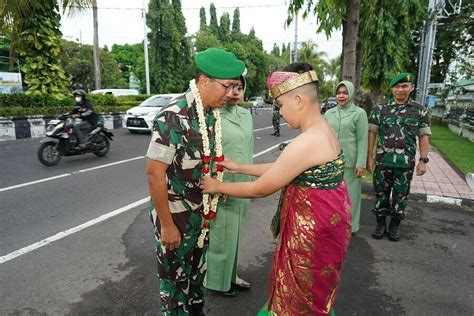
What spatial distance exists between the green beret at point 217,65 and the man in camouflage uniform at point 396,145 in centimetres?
258

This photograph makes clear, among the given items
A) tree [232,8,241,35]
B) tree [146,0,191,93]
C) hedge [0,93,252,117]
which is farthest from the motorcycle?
tree [232,8,241,35]

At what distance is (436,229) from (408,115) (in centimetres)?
164

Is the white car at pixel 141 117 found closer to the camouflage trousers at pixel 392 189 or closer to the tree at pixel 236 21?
the camouflage trousers at pixel 392 189

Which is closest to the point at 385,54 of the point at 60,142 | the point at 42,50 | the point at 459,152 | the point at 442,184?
the point at 459,152

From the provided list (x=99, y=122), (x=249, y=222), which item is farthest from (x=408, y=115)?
(x=99, y=122)

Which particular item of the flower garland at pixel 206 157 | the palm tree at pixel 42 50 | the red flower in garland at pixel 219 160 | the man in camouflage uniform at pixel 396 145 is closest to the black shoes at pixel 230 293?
the flower garland at pixel 206 157

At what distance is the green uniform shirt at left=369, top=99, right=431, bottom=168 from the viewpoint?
371 centimetres

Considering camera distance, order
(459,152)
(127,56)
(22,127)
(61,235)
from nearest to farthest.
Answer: (61,235) → (459,152) → (22,127) → (127,56)

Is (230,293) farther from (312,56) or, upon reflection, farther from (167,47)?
(312,56)

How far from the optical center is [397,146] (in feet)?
12.2

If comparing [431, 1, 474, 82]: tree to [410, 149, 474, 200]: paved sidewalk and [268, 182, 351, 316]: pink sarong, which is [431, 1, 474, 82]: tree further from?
[268, 182, 351, 316]: pink sarong

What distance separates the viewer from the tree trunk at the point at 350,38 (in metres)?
5.09

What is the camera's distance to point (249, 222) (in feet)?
14.6

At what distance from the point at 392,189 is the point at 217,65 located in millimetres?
2973
